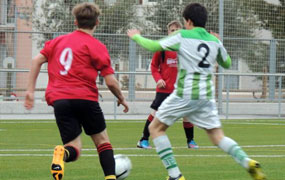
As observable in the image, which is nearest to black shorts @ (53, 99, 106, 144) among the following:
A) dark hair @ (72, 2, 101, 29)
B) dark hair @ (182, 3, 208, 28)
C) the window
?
dark hair @ (72, 2, 101, 29)

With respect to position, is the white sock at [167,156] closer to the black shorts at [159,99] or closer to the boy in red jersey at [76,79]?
the boy in red jersey at [76,79]

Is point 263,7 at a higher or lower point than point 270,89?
higher

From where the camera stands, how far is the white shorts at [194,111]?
724cm

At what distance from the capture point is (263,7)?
90.1 feet

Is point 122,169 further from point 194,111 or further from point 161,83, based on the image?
point 161,83

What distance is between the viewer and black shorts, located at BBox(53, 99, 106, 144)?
265 inches

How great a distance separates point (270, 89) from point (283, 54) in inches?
70.0

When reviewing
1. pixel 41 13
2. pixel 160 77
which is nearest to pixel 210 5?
pixel 41 13

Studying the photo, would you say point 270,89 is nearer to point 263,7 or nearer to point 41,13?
point 263,7

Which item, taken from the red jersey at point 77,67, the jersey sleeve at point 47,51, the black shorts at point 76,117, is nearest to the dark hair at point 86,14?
the red jersey at point 77,67

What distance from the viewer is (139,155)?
10.7 metres

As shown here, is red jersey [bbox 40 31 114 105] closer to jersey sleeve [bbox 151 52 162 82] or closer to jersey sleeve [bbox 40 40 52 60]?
jersey sleeve [bbox 40 40 52 60]

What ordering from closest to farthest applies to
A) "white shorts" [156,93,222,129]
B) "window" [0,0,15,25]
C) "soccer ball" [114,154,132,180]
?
"white shorts" [156,93,222,129], "soccer ball" [114,154,132,180], "window" [0,0,15,25]

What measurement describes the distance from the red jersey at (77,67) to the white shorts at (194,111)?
80 cm
